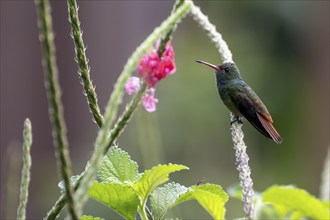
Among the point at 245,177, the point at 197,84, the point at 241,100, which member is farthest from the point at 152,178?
the point at 197,84

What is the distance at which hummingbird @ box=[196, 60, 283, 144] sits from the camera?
6.07 ft

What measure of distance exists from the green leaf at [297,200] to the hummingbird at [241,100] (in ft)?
3.36

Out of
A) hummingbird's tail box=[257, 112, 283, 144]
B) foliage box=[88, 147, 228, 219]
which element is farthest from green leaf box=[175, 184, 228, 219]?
hummingbird's tail box=[257, 112, 283, 144]

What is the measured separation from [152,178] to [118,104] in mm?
283

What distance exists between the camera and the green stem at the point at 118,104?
0.58 metres

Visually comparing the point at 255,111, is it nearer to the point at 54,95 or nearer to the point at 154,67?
the point at 154,67

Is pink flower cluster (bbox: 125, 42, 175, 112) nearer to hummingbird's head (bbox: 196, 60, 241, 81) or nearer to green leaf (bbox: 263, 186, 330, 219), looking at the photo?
green leaf (bbox: 263, 186, 330, 219)

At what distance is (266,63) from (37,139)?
2464 mm

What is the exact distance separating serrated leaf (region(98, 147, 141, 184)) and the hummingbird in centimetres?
89

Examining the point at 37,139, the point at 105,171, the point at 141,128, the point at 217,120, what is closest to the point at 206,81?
the point at 217,120

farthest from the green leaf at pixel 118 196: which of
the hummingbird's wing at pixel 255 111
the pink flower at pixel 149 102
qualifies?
the hummingbird's wing at pixel 255 111

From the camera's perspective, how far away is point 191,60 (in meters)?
6.97

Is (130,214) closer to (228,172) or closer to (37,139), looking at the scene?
(228,172)

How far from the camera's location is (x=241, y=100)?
2.01m
